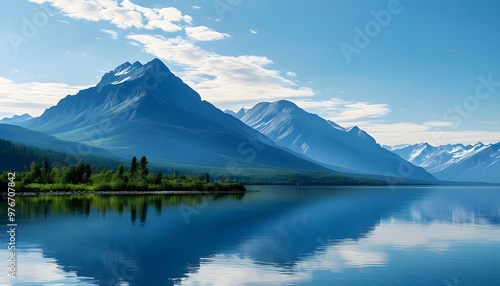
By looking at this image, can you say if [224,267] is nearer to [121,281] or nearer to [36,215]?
[121,281]

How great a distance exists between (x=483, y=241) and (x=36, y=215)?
3137 inches

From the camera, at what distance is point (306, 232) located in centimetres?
8362

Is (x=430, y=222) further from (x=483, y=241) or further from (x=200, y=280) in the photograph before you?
(x=200, y=280)

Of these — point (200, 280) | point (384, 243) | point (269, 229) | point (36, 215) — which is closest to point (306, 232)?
point (269, 229)

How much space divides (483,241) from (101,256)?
2045 inches

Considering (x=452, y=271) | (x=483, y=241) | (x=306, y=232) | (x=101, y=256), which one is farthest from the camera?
(x=306, y=232)

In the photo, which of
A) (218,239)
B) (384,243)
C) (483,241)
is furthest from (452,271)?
(218,239)

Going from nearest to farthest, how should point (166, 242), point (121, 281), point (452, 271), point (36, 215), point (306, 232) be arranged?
point (121, 281)
point (452, 271)
point (166, 242)
point (306, 232)
point (36, 215)

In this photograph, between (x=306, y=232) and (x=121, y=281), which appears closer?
(x=121, y=281)

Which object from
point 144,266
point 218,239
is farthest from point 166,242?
point 144,266

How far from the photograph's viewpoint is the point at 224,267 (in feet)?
168

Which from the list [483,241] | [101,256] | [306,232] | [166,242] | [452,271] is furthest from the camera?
[306,232]

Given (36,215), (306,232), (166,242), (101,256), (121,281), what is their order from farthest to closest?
(36,215)
(306,232)
(166,242)
(101,256)
(121,281)

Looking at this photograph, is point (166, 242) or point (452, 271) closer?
point (452, 271)
